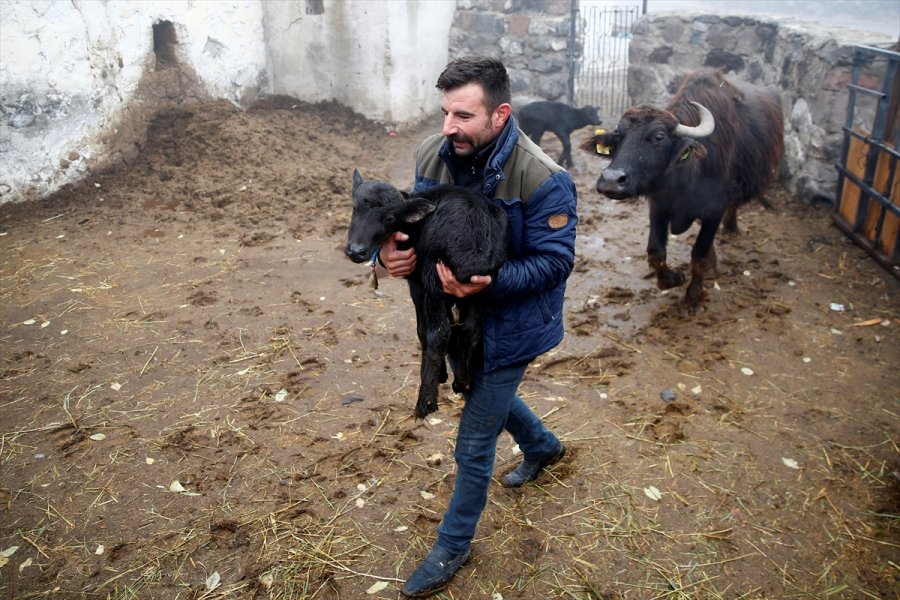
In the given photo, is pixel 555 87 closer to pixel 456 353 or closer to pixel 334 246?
pixel 334 246

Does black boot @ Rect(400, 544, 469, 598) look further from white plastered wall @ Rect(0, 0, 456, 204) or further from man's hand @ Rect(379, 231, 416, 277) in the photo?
white plastered wall @ Rect(0, 0, 456, 204)

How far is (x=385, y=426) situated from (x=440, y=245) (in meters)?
1.78

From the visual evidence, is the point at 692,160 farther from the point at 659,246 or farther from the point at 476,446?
the point at 476,446

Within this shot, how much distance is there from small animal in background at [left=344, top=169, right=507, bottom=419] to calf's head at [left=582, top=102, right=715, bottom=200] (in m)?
2.61

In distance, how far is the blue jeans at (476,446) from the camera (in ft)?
8.49

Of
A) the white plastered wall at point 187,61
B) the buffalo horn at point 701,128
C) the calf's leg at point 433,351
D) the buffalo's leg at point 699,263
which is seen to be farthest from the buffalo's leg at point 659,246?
the white plastered wall at point 187,61

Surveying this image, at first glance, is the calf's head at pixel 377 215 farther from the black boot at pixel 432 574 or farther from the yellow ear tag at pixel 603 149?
the yellow ear tag at pixel 603 149

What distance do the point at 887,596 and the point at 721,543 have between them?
2.17 feet

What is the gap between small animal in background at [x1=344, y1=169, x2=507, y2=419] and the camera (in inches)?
92.4

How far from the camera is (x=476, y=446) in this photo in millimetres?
2627

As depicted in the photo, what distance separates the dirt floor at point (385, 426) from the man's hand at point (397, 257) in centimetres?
138

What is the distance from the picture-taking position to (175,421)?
12.8 feet

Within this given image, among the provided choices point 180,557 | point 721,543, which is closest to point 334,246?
point 180,557

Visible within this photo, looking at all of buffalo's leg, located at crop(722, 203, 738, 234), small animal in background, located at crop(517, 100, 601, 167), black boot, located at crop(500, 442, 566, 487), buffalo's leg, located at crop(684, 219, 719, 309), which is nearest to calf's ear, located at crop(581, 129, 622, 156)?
buffalo's leg, located at crop(684, 219, 719, 309)
